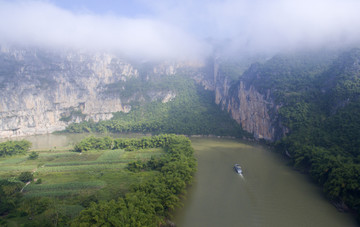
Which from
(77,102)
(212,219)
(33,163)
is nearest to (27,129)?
(77,102)

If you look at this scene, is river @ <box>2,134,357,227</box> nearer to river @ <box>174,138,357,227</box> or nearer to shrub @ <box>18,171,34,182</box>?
Result: river @ <box>174,138,357,227</box>

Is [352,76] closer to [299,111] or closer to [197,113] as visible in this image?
[299,111]

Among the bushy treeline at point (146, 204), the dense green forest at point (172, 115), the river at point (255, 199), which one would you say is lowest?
the river at point (255, 199)

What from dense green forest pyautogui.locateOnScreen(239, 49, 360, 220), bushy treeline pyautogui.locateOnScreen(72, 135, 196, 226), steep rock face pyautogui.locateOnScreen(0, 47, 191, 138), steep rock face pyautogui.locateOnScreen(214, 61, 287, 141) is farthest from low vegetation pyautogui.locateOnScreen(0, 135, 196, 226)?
steep rock face pyautogui.locateOnScreen(0, 47, 191, 138)

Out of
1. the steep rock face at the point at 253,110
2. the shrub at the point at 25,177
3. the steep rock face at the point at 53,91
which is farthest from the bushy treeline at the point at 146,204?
the steep rock face at the point at 53,91

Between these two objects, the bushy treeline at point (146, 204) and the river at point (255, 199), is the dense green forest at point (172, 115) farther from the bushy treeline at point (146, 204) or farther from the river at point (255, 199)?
the bushy treeline at point (146, 204)
